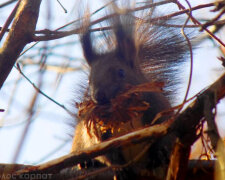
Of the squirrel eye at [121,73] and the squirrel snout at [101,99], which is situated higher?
the squirrel eye at [121,73]

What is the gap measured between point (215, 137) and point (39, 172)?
908mm

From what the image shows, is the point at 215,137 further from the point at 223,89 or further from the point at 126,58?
the point at 126,58

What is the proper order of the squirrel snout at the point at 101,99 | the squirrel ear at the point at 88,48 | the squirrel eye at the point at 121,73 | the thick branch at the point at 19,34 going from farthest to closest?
the squirrel ear at the point at 88,48
the squirrel eye at the point at 121,73
the squirrel snout at the point at 101,99
the thick branch at the point at 19,34

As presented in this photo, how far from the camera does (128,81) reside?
2.74m

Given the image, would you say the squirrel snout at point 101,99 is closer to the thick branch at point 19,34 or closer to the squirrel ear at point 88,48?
the thick branch at point 19,34

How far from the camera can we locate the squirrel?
2416mm

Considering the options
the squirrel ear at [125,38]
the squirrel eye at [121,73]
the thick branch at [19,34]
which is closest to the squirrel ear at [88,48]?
the squirrel ear at [125,38]

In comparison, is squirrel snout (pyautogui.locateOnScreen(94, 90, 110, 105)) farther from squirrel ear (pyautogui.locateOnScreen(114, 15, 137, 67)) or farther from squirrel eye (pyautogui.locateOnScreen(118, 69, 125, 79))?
squirrel ear (pyautogui.locateOnScreen(114, 15, 137, 67))

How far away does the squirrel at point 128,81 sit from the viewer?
7.93 feet

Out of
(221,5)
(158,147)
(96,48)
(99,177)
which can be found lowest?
(99,177)

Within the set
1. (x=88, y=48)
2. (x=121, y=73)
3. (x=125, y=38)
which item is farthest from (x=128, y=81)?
(x=88, y=48)

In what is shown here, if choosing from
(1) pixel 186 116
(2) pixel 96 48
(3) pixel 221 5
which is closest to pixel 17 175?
(1) pixel 186 116

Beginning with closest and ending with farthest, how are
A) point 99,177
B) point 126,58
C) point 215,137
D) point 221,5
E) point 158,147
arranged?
point 215,137
point 221,5
point 99,177
point 158,147
point 126,58

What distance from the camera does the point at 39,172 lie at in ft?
5.95
